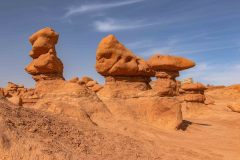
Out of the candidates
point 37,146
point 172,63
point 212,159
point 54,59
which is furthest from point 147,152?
point 172,63

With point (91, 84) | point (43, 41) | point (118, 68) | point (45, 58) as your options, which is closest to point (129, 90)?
point (118, 68)

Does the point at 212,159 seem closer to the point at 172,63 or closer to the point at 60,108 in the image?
the point at 60,108

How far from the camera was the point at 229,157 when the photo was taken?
8.65 meters

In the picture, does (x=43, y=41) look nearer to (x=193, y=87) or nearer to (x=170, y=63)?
(x=170, y=63)

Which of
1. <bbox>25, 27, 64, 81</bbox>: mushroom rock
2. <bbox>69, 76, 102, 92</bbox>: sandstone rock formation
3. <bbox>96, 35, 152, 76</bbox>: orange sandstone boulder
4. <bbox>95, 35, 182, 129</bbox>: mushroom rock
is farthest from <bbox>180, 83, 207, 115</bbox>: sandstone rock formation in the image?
<bbox>25, 27, 64, 81</bbox>: mushroom rock

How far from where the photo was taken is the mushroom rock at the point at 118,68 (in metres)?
14.5

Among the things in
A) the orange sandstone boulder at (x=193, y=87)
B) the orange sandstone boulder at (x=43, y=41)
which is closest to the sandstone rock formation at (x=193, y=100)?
the orange sandstone boulder at (x=193, y=87)

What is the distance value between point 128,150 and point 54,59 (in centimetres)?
1090

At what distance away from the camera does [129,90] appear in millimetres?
14242

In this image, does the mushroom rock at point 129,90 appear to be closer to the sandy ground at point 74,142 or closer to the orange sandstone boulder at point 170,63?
the sandy ground at point 74,142

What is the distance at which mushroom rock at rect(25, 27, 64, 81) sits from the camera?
54.3 feet

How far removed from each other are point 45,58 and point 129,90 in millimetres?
4717

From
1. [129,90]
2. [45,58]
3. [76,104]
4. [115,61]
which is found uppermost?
[45,58]

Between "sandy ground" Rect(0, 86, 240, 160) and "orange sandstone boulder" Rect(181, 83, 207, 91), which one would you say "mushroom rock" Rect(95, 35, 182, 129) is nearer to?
"sandy ground" Rect(0, 86, 240, 160)
